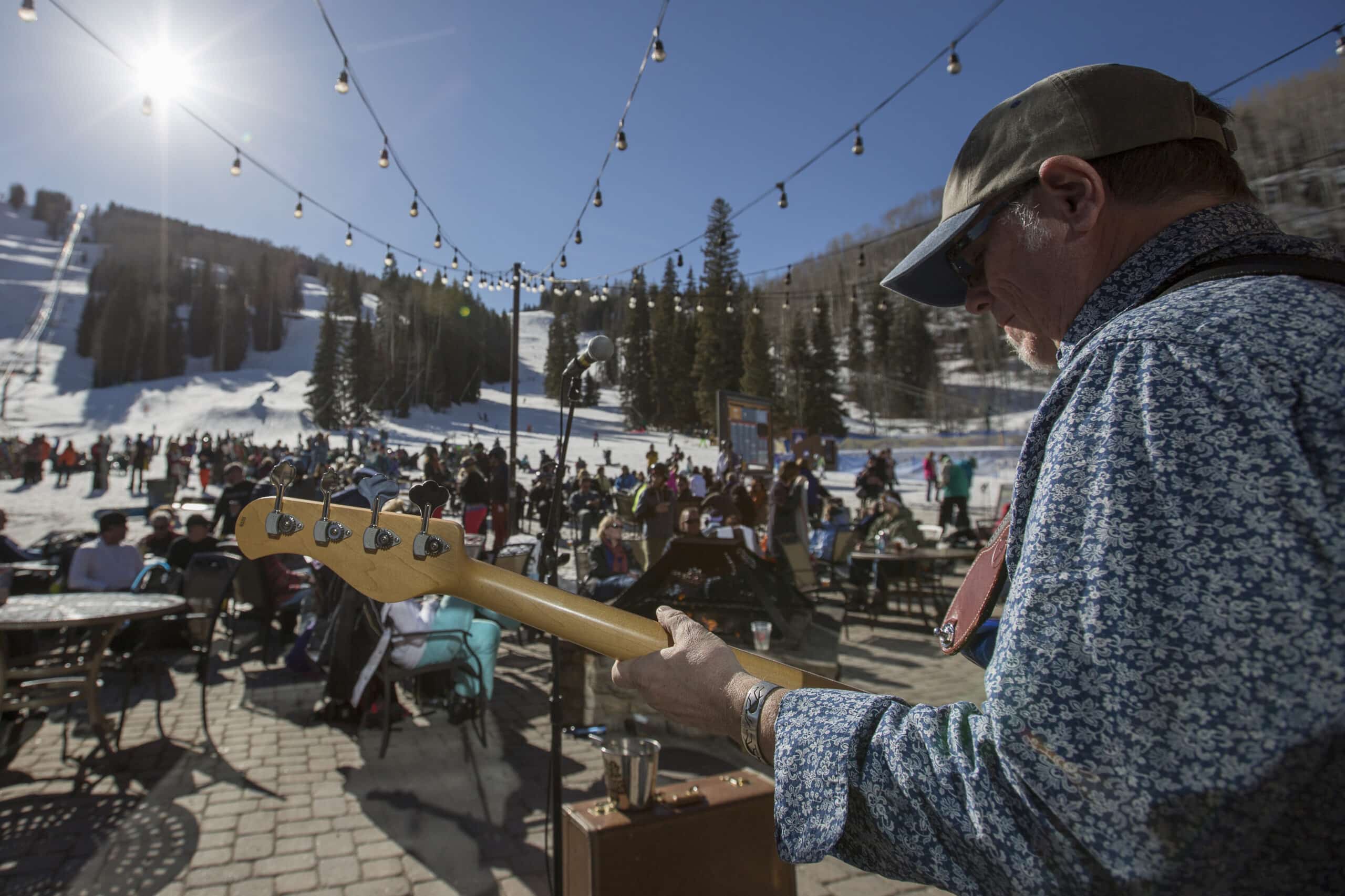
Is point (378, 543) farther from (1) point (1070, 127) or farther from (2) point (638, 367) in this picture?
(2) point (638, 367)

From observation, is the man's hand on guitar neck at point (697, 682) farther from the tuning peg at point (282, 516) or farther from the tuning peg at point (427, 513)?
the tuning peg at point (282, 516)

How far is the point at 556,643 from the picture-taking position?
8.64 ft

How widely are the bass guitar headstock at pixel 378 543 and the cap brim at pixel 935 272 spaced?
1.08 metres

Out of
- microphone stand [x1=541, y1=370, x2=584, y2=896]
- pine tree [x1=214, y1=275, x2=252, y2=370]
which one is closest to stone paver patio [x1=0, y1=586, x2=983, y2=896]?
microphone stand [x1=541, y1=370, x2=584, y2=896]

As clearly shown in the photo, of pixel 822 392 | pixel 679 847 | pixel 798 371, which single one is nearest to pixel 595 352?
pixel 679 847

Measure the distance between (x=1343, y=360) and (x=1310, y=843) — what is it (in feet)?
1.45

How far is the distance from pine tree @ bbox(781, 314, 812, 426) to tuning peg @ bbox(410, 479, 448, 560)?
5169 cm

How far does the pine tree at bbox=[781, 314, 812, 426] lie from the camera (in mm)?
53119

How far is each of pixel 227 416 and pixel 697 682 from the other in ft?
199

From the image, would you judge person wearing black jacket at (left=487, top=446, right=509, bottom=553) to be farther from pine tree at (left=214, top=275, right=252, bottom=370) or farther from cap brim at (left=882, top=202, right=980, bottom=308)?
pine tree at (left=214, top=275, right=252, bottom=370)

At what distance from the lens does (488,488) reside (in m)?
13.4

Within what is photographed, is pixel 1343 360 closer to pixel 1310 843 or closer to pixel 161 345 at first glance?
pixel 1310 843

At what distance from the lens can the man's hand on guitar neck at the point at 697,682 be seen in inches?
37.7

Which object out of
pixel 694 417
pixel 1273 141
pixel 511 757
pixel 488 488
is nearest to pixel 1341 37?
pixel 1273 141
